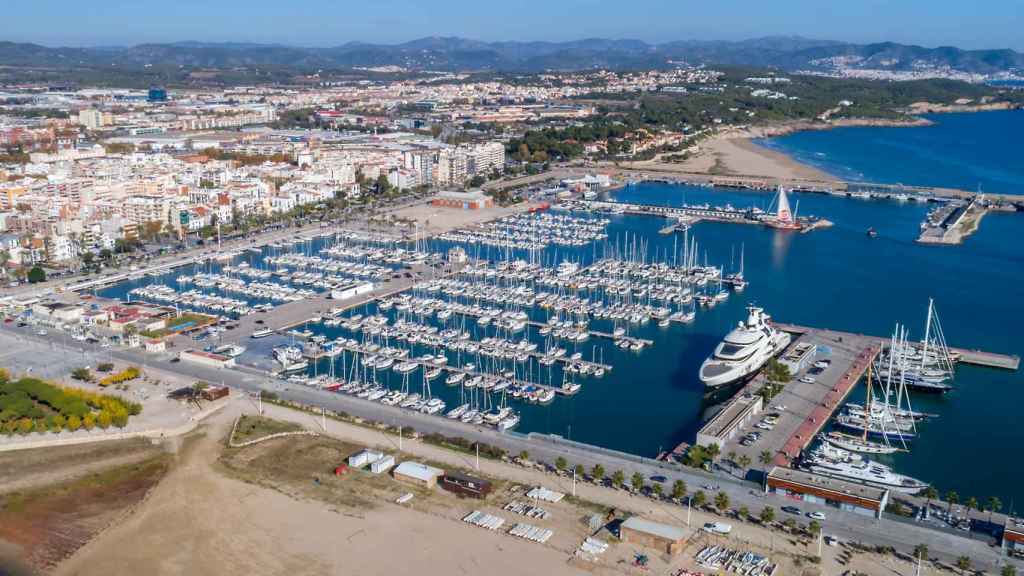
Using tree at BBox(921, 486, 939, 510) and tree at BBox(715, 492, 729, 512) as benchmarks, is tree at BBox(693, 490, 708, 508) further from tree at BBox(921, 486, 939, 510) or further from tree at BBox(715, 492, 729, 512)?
tree at BBox(921, 486, 939, 510)

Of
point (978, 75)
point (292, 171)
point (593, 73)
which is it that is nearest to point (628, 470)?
point (292, 171)

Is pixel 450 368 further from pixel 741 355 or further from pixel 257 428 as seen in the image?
pixel 741 355

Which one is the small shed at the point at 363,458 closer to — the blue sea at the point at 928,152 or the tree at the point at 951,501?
the tree at the point at 951,501

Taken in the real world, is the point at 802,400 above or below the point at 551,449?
above

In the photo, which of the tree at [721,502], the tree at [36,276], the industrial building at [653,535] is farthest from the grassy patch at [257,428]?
the tree at [36,276]

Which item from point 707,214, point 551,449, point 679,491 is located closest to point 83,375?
point 551,449

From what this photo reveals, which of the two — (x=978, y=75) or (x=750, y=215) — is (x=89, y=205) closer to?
(x=750, y=215)
